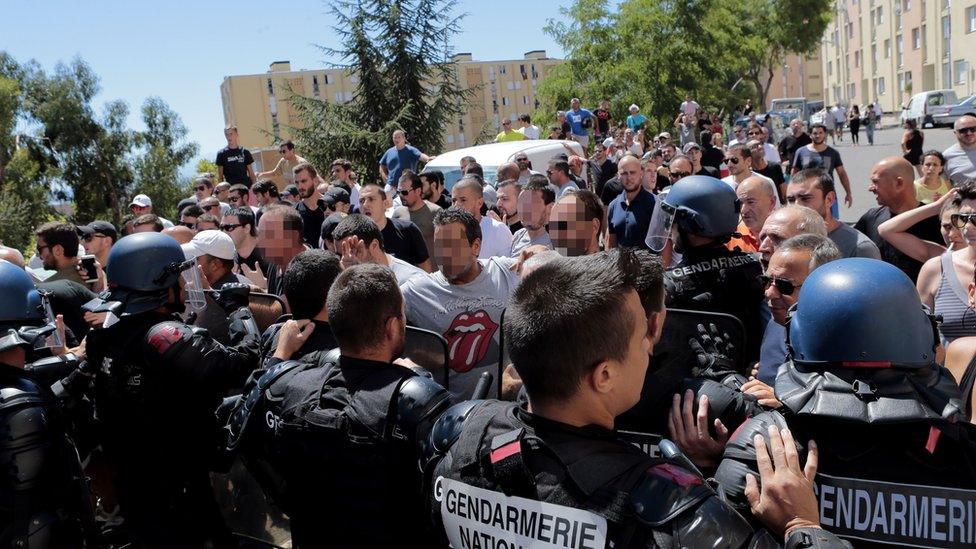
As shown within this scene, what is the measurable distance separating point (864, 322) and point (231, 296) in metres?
2.96

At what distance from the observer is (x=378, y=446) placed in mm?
2506

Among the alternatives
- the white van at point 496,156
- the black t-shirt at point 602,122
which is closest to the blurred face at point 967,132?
the white van at point 496,156

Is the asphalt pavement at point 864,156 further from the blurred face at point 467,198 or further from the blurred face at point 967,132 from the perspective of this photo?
the blurred face at point 467,198

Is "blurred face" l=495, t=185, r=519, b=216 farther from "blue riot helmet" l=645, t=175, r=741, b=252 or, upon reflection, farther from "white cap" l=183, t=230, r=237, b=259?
"blue riot helmet" l=645, t=175, r=741, b=252

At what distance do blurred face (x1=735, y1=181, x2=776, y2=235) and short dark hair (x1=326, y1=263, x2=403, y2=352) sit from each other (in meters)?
3.23

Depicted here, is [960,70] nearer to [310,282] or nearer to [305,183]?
[305,183]

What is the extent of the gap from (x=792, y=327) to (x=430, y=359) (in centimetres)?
175

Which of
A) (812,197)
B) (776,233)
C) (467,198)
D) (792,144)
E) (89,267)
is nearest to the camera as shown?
(776,233)

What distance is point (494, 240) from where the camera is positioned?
6.51 meters

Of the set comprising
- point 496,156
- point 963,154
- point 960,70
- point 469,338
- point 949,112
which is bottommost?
point 469,338

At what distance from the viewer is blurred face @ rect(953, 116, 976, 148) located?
7461 mm

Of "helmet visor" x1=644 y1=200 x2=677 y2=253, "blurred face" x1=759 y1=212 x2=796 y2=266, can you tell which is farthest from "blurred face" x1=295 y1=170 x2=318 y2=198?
"blurred face" x1=759 y1=212 x2=796 y2=266

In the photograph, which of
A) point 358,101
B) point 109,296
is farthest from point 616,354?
point 358,101

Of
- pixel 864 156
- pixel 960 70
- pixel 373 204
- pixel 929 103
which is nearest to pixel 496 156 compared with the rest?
pixel 373 204
